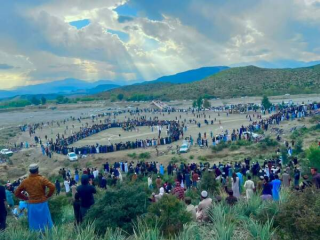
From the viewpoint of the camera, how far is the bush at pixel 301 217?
14.2 feet

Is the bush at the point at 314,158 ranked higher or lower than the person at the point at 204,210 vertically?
lower

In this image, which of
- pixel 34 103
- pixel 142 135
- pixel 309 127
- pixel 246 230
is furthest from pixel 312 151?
pixel 34 103

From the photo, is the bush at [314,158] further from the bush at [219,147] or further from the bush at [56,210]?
the bush at [219,147]

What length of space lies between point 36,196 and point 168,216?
244 cm

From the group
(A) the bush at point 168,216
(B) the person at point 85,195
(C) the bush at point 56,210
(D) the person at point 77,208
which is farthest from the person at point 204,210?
(C) the bush at point 56,210

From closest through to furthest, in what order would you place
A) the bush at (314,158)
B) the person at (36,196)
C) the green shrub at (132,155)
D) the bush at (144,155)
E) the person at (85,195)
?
1. the person at (36,196)
2. the person at (85,195)
3. the bush at (314,158)
4. the bush at (144,155)
5. the green shrub at (132,155)

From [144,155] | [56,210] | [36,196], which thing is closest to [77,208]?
[56,210]

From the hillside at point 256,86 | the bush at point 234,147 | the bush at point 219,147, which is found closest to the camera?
the bush at point 234,147

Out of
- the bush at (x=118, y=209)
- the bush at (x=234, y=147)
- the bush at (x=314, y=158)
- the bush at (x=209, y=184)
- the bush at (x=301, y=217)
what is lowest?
the bush at (x=234, y=147)

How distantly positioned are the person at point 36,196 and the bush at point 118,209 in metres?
0.81

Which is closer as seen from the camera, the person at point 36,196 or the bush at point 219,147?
the person at point 36,196

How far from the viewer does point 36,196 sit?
5898 millimetres

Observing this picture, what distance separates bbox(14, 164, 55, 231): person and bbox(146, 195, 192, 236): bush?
1894mm

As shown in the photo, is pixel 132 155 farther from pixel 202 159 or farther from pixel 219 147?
pixel 219 147
